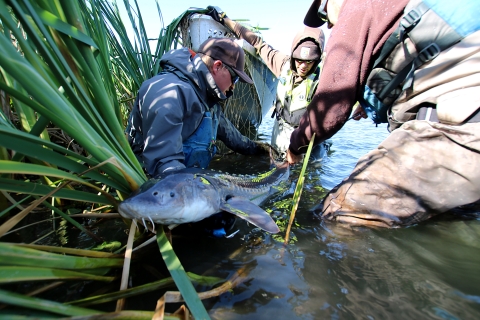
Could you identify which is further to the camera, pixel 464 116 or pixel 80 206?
pixel 80 206

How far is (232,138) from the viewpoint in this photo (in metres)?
4.25

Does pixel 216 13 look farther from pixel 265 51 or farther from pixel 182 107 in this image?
pixel 182 107

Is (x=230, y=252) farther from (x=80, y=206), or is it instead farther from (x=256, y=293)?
(x=80, y=206)

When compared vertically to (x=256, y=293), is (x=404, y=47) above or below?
above

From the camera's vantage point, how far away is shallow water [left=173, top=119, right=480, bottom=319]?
53.5 inches

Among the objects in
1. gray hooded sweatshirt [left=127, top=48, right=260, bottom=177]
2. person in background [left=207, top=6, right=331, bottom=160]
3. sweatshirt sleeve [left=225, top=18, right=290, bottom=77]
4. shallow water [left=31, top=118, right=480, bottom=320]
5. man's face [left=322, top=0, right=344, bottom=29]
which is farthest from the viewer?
sweatshirt sleeve [left=225, top=18, right=290, bottom=77]

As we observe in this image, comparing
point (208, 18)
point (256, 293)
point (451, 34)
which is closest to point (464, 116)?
point (451, 34)

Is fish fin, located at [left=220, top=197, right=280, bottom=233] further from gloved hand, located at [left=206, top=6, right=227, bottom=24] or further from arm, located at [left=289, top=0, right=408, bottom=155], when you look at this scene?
gloved hand, located at [left=206, top=6, right=227, bottom=24]

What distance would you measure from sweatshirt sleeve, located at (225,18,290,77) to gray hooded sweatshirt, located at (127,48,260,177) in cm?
313

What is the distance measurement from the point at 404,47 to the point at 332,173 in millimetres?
2248

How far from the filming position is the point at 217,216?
2096 mm

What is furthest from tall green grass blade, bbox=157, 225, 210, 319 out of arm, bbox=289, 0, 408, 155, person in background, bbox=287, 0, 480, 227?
arm, bbox=289, 0, 408, 155

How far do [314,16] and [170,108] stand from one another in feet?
6.52

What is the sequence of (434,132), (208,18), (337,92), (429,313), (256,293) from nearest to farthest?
1. (429,313)
2. (256,293)
3. (434,132)
4. (337,92)
5. (208,18)
